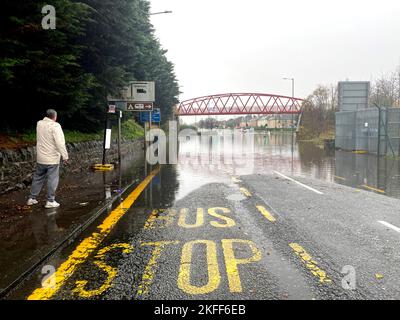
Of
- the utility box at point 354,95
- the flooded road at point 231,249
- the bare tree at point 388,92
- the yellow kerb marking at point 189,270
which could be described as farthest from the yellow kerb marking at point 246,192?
the bare tree at point 388,92

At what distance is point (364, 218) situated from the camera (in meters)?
6.68

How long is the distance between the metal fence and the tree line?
45.0ft

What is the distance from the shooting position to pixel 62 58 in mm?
→ 9328

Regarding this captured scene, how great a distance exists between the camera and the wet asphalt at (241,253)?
364 cm

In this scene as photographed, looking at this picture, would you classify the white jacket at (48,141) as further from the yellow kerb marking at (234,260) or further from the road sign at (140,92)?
the road sign at (140,92)

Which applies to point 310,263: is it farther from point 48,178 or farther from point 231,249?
point 48,178

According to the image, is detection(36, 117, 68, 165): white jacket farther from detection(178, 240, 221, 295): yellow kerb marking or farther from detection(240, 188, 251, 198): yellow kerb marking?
detection(240, 188, 251, 198): yellow kerb marking

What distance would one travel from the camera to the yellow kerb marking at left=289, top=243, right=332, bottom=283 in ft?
12.9

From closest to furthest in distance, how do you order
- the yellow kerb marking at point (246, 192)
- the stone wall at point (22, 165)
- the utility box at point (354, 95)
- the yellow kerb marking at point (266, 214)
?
the yellow kerb marking at point (266, 214) → the stone wall at point (22, 165) → the yellow kerb marking at point (246, 192) → the utility box at point (354, 95)

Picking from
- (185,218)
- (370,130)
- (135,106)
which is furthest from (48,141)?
(370,130)

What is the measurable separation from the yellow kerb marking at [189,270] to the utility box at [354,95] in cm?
2315

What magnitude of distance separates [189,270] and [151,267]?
456 mm

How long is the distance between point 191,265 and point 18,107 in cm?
826
